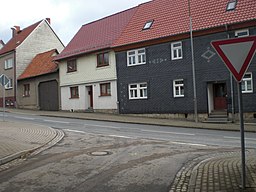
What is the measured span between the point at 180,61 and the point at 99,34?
11539mm

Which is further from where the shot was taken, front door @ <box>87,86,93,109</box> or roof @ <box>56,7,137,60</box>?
front door @ <box>87,86,93,109</box>

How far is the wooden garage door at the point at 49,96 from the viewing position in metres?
36.2

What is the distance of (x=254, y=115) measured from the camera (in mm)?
22078

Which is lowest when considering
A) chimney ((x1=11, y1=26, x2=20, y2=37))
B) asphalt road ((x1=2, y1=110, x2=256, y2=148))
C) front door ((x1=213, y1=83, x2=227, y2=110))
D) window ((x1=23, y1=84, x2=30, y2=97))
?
asphalt road ((x1=2, y1=110, x2=256, y2=148))

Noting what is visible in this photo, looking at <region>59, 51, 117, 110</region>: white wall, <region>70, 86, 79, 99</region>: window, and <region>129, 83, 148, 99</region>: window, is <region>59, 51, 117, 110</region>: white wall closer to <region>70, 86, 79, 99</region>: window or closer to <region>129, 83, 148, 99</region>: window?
<region>70, 86, 79, 99</region>: window

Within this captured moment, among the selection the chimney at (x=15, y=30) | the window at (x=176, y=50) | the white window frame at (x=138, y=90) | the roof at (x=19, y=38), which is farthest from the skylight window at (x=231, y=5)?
the chimney at (x=15, y=30)

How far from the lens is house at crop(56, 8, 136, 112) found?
3016 centimetres

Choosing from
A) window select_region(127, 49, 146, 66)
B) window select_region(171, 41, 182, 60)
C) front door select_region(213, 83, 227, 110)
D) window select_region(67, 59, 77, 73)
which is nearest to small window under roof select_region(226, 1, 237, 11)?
window select_region(171, 41, 182, 60)

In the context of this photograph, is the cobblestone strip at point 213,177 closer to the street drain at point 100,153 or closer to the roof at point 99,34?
the street drain at point 100,153

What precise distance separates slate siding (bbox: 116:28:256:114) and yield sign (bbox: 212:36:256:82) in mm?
17685

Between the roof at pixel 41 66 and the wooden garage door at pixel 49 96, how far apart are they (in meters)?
1.44

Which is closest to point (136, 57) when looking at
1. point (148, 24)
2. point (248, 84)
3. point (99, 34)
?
point (148, 24)

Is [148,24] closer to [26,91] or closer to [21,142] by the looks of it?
[21,142]

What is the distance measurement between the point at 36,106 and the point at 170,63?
19.7m
